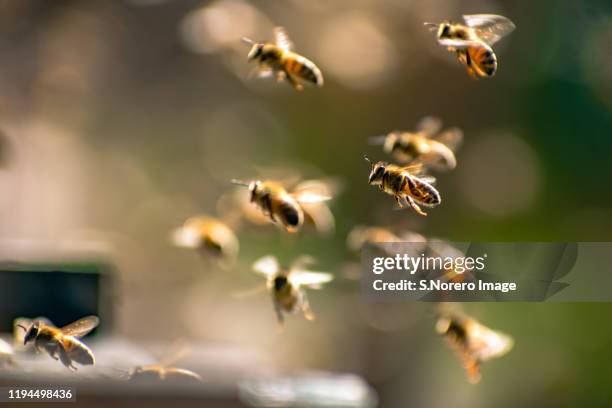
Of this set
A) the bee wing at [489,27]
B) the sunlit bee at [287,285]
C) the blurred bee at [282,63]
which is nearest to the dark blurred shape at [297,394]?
the sunlit bee at [287,285]

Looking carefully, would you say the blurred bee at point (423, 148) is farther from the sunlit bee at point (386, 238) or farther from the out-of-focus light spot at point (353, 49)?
the out-of-focus light spot at point (353, 49)

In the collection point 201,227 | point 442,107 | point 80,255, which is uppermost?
point 442,107

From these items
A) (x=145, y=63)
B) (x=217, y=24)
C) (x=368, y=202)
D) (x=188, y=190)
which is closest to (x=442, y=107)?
(x=368, y=202)

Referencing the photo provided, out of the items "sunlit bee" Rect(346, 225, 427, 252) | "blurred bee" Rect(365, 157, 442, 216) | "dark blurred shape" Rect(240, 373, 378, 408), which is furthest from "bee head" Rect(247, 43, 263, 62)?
"dark blurred shape" Rect(240, 373, 378, 408)

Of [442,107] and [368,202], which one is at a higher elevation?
[442,107]

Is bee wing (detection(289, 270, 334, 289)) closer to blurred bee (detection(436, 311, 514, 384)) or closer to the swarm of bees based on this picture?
the swarm of bees

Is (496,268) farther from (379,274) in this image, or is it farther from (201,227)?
(201,227)

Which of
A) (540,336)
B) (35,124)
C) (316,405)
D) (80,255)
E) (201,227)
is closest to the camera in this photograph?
(201,227)

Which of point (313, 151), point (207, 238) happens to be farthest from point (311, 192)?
point (313, 151)
